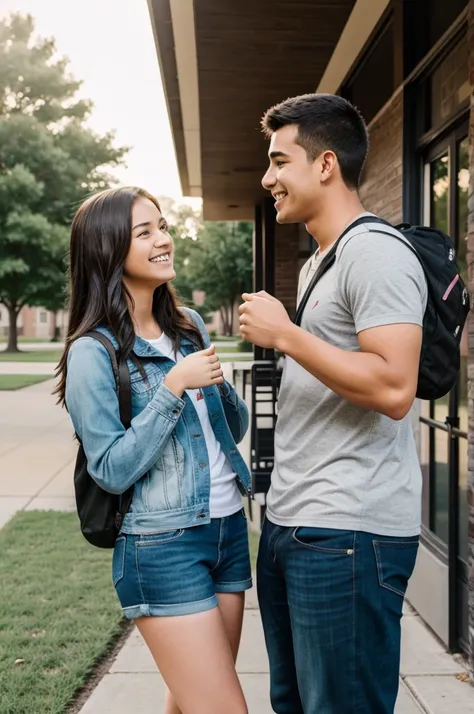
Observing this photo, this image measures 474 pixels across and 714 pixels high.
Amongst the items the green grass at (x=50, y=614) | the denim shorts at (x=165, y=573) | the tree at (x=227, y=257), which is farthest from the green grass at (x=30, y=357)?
the denim shorts at (x=165, y=573)

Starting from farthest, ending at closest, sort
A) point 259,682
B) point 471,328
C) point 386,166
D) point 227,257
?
point 227,257
point 386,166
point 259,682
point 471,328

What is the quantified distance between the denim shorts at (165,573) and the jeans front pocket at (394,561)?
506 mm

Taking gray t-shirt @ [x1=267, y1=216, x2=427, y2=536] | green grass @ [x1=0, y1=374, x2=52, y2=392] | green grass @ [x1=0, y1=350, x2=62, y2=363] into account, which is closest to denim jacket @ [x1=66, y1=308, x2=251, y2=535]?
gray t-shirt @ [x1=267, y1=216, x2=427, y2=536]

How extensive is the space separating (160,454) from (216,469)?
0.81ft

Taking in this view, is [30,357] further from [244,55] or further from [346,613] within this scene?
[346,613]

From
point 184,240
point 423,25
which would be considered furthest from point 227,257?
point 423,25

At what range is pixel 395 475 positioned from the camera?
5.86ft

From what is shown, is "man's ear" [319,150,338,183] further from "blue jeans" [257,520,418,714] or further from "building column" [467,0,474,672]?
"building column" [467,0,474,672]

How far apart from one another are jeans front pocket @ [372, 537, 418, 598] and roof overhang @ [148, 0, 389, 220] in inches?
153

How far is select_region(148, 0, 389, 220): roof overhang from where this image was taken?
4944mm

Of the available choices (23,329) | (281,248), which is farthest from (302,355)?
(23,329)

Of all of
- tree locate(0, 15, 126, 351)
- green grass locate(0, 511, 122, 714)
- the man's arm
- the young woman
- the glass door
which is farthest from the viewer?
tree locate(0, 15, 126, 351)

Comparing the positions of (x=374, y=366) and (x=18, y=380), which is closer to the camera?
(x=374, y=366)

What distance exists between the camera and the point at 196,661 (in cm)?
196
